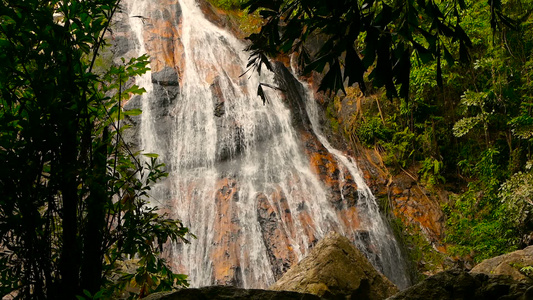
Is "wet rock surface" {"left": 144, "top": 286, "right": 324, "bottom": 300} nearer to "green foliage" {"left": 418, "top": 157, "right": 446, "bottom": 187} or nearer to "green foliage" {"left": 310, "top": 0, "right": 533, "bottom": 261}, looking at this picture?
"green foliage" {"left": 310, "top": 0, "right": 533, "bottom": 261}

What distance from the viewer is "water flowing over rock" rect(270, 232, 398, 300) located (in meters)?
4.48

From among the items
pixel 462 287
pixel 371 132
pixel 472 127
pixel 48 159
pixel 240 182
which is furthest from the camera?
pixel 371 132

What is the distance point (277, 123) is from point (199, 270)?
15.1 ft

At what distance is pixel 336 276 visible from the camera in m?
4.58

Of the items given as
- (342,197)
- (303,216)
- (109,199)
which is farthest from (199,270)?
(109,199)

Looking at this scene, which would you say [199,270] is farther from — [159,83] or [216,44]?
[216,44]

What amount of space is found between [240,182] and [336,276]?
6.34 m

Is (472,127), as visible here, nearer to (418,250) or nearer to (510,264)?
(418,250)

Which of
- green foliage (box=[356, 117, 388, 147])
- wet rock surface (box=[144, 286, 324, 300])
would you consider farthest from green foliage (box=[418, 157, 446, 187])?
wet rock surface (box=[144, 286, 324, 300])

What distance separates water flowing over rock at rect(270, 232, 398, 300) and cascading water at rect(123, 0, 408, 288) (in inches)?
167

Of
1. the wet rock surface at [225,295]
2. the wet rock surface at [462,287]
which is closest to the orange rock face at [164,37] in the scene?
the wet rock surface at [225,295]

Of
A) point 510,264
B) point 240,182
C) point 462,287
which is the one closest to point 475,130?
point 240,182

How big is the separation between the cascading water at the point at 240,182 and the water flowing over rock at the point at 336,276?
4.25m

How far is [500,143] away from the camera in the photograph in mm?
11586
